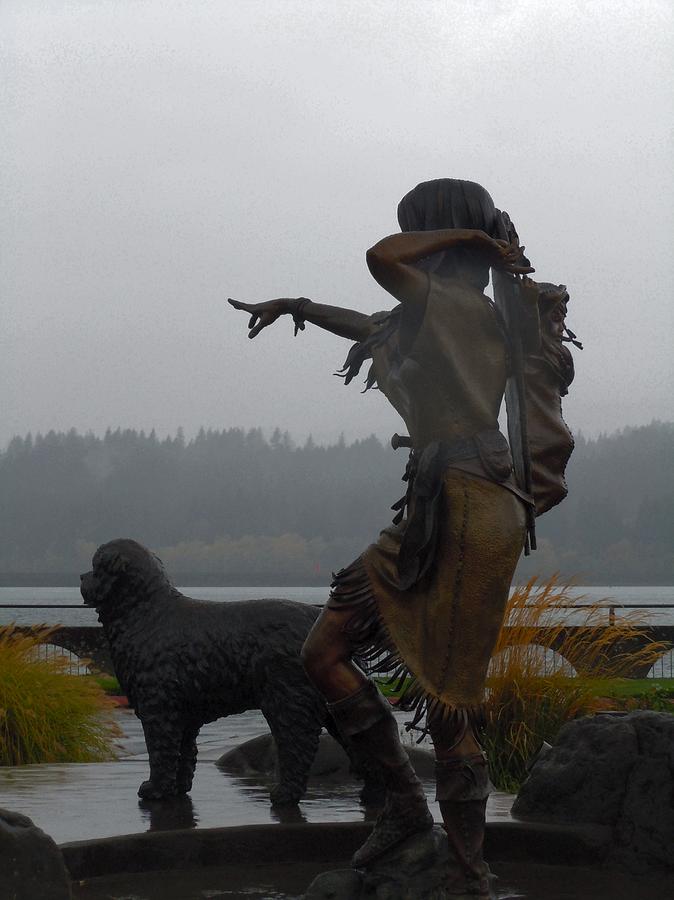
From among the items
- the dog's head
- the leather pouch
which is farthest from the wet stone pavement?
the leather pouch

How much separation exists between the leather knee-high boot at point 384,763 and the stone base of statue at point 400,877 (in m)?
0.03

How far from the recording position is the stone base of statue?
3703mm

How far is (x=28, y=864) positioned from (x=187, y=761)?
207 centimetres

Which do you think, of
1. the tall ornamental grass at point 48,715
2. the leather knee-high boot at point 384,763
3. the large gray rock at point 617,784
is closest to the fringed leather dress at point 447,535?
the leather knee-high boot at point 384,763

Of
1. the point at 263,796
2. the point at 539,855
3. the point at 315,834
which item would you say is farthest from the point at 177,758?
the point at 539,855

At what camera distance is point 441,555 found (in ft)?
11.9

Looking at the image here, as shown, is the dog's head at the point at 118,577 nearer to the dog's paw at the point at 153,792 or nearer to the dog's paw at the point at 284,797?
the dog's paw at the point at 153,792

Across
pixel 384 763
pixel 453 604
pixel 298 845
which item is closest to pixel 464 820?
pixel 384 763

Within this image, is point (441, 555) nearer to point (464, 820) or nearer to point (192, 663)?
point (464, 820)

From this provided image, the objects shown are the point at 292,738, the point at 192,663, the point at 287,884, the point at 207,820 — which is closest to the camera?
the point at 287,884

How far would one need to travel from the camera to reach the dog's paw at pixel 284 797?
16.8 ft

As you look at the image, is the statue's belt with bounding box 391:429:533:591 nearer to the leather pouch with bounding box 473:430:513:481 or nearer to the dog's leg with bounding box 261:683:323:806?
the leather pouch with bounding box 473:430:513:481

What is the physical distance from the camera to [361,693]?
3.74 m

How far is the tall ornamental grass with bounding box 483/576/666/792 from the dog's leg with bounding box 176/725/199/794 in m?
1.64
